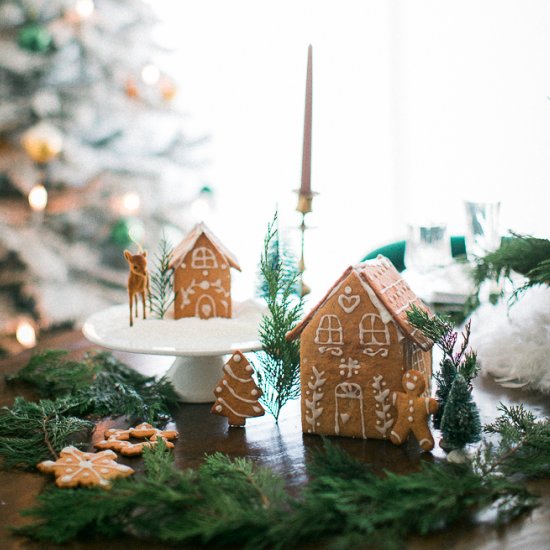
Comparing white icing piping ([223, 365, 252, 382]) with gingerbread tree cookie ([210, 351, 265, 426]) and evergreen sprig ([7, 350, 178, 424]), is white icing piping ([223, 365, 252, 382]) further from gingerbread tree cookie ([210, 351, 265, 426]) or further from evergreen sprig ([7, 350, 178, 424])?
evergreen sprig ([7, 350, 178, 424])

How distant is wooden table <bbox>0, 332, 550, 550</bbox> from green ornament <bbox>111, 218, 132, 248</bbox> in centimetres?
203

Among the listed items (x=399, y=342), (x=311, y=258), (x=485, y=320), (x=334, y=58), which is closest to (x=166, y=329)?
(x=399, y=342)

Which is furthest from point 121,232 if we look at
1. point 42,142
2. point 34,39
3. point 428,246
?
point 428,246

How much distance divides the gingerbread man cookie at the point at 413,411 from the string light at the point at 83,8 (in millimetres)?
2591

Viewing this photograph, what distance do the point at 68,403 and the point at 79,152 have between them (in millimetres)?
2205

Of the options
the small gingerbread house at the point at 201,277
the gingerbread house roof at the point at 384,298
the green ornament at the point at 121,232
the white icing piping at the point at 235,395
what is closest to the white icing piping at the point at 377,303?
the gingerbread house roof at the point at 384,298

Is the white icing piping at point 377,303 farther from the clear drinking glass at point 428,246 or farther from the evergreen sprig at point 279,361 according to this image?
the clear drinking glass at point 428,246

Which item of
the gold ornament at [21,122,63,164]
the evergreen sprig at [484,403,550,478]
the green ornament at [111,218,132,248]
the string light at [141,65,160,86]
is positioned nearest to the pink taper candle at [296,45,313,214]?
the evergreen sprig at [484,403,550,478]

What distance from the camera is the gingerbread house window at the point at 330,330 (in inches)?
40.9

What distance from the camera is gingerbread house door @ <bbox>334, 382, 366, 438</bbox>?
1.04 metres

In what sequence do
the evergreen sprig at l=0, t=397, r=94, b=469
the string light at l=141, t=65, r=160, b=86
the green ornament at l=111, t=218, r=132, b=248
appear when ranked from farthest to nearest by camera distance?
the string light at l=141, t=65, r=160, b=86, the green ornament at l=111, t=218, r=132, b=248, the evergreen sprig at l=0, t=397, r=94, b=469

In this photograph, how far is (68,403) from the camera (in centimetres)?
117

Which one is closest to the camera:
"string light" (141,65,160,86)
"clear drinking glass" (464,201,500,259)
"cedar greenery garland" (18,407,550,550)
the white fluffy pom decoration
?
"cedar greenery garland" (18,407,550,550)

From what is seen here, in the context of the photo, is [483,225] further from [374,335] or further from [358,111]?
[358,111]
